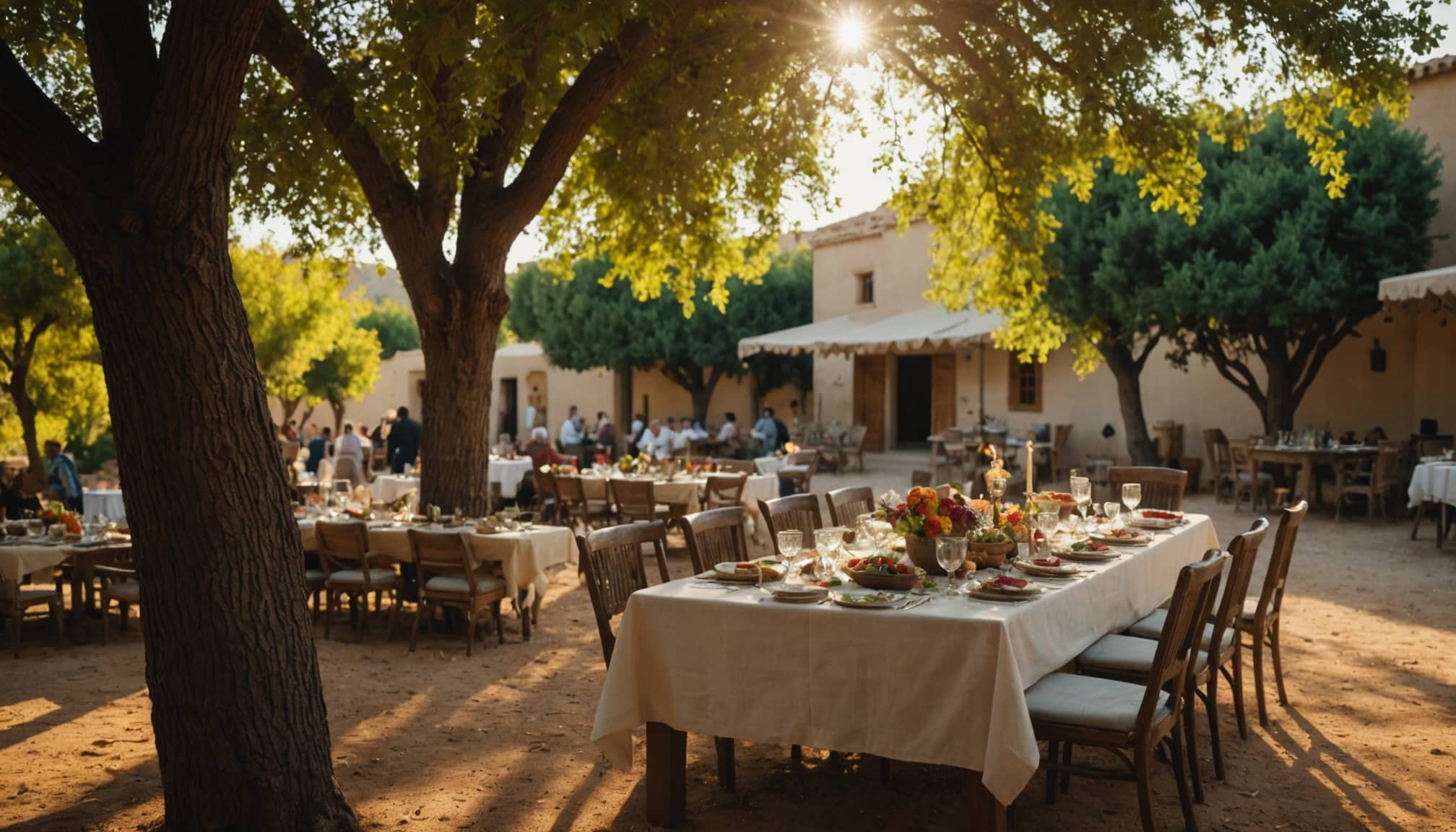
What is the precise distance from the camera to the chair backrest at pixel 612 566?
177 inches

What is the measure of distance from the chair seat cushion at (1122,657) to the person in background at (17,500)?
27.6ft

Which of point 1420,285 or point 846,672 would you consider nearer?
point 846,672

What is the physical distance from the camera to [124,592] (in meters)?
7.62

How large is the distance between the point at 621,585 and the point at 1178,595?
2.22 m

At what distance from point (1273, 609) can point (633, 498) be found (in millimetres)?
6477

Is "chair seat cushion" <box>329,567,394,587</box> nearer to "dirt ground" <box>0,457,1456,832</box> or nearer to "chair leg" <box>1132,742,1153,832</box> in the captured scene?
"dirt ground" <box>0,457,1456,832</box>

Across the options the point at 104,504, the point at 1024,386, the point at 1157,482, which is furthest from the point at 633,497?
the point at 1024,386

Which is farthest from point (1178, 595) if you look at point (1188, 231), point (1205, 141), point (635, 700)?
point (1205, 141)

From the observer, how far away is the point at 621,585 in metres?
4.76

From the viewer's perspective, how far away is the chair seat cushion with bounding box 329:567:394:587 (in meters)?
7.77

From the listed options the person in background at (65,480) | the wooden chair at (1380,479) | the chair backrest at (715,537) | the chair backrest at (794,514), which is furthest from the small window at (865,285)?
the chair backrest at (715,537)

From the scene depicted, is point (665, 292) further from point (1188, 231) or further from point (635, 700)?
point (635, 700)

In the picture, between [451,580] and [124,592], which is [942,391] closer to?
[451,580]

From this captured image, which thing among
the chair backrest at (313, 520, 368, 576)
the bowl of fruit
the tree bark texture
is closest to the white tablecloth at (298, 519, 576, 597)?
the chair backrest at (313, 520, 368, 576)
